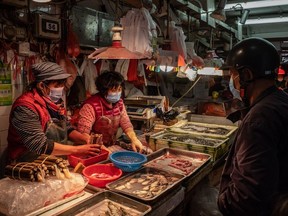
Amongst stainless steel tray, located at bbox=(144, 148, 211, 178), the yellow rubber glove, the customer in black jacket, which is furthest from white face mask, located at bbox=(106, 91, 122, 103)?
the customer in black jacket

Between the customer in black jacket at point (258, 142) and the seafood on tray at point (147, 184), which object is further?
the seafood on tray at point (147, 184)

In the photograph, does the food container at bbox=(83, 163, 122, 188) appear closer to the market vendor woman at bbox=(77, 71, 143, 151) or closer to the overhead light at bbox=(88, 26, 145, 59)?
the market vendor woman at bbox=(77, 71, 143, 151)

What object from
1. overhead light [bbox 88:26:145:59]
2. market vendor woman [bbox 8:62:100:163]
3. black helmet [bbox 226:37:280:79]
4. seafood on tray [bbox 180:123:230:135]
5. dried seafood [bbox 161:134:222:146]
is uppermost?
overhead light [bbox 88:26:145:59]

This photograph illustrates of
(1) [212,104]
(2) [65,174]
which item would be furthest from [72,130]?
(1) [212,104]

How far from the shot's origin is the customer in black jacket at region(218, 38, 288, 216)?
1.64 meters

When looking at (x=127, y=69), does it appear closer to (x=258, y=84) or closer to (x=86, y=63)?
(x=86, y=63)

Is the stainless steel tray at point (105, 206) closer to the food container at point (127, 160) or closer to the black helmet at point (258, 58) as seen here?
the food container at point (127, 160)

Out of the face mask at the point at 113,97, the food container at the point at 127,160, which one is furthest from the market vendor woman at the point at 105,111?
the food container at the point at 127,160

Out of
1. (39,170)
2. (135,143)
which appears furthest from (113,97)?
(39,170)

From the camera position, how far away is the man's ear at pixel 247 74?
6.26 feet

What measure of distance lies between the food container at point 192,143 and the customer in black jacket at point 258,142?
5.09ft

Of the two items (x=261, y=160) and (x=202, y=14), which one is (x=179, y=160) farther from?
(x=202, y=14)

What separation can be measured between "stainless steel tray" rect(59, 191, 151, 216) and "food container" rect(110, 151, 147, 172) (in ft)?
1.34

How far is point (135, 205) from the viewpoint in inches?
84.0
